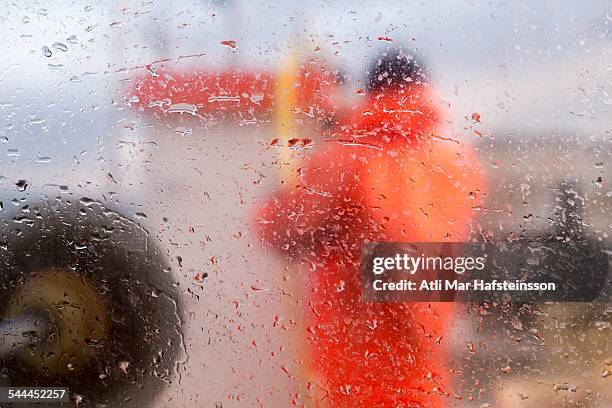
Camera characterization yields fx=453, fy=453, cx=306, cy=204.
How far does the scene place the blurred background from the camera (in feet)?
3.43

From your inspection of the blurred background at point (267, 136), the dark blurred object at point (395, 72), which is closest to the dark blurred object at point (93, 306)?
the blurred background at point (267, 136)

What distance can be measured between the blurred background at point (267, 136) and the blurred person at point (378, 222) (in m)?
0.04

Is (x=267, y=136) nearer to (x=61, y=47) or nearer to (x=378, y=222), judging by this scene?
(x=378, y=222)

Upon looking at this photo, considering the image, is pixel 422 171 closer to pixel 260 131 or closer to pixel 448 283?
pixel 448 283

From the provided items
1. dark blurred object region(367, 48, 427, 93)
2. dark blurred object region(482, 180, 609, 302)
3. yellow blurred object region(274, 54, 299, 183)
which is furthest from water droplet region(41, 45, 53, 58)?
dark blurred object region(482, 180, 609, 302)

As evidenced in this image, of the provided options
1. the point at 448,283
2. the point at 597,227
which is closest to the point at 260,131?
the point at 448,283

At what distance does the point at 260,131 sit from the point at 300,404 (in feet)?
2.15

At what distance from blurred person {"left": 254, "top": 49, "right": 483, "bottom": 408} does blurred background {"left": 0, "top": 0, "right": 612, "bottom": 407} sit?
0.13 feet

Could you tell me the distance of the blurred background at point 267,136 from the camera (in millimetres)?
1045

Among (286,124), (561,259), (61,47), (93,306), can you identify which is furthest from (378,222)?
(61,47)

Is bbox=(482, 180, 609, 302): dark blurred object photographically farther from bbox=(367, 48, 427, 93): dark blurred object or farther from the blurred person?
bbox=(367, 48, 427, 93): dark blurred object

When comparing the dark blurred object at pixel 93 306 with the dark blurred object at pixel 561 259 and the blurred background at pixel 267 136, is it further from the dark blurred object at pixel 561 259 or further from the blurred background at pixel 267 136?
the dark blurred object at pixel 561 259

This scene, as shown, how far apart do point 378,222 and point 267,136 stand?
13.2 inches

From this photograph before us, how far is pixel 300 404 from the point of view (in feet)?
3.50
